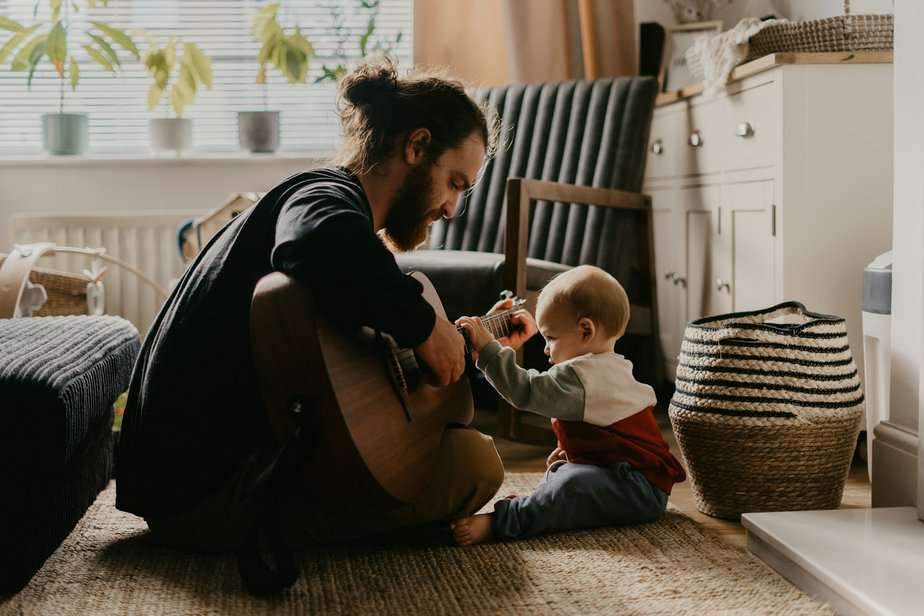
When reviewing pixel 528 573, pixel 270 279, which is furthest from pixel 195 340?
pixel 528 573

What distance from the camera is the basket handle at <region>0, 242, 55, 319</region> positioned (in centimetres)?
212

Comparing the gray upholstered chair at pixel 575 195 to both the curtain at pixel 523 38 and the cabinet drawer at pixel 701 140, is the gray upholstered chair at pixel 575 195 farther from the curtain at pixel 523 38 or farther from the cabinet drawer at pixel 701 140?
the curtain at pixel 523 38

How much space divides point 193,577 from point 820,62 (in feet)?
5.14

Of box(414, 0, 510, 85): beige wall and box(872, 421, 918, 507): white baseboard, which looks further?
box(414, 0, 510, 85): beige wall

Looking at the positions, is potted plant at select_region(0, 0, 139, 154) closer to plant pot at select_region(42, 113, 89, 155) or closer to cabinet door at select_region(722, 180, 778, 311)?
plant pot at select_region(42, 113, 89, 155)

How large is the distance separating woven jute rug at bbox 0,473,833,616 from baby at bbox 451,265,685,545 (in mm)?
39

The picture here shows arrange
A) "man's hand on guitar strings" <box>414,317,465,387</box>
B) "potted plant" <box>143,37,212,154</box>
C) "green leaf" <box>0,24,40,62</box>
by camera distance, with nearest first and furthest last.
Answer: "man's hand on guitar strings" <box>414,317,465,387</box>, "green leaf" <box>0,24,40,62</box>, "potted plant" <box>143,37,212,154</box>

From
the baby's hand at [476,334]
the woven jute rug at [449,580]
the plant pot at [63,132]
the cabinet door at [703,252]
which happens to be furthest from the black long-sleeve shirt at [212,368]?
the plant pot at [63,132]

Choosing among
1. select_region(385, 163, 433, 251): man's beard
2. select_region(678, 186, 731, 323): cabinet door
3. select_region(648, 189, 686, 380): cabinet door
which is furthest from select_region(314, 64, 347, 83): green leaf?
select_region(385, 163, 433, 251): man's beard

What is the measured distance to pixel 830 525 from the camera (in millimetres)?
1460

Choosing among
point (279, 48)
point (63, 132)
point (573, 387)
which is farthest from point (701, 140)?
point (63, 132)

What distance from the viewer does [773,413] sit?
1.62 metres

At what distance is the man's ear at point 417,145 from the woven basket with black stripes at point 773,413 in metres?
0.56

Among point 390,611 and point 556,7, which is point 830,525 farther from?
point 556,7
